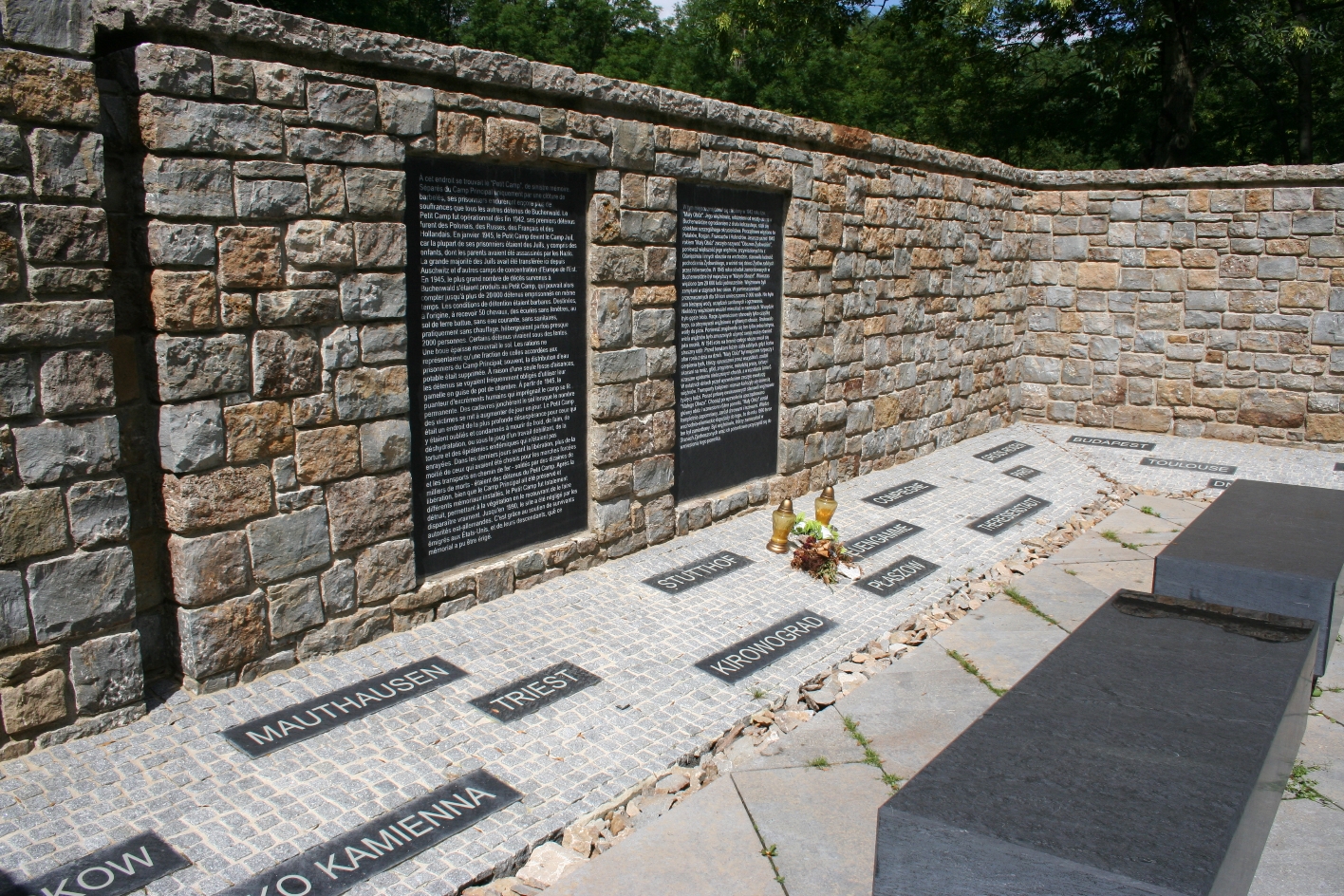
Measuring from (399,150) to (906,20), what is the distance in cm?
1529

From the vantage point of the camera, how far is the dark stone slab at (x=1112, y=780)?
206cm

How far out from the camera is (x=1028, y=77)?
17656 millimetres

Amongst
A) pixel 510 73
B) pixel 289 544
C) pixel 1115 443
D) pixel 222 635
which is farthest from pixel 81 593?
pixel 1115 443

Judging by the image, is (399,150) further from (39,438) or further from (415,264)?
(39,438)

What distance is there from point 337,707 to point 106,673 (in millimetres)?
859

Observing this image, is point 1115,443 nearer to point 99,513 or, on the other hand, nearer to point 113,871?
point 99,513

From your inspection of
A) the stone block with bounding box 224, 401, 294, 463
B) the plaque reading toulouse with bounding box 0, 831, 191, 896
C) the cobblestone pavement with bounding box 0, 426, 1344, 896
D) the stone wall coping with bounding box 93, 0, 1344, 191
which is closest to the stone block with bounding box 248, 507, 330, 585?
the stone block with bounding box 224, 401, 294, 463

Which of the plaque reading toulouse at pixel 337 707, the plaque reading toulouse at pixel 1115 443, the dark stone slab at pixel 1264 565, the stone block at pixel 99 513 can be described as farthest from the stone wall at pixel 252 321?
the plaque reading toulouse at pixel 1115 443

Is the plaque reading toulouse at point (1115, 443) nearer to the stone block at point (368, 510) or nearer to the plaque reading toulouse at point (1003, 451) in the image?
the plaque reading toulouse at point (1003, 451)

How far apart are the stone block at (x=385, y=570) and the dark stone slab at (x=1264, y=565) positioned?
11.4 ft

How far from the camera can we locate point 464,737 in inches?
149

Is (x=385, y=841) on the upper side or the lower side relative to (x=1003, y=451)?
lower

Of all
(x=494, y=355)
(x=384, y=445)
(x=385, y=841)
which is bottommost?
(x=385, y=841)

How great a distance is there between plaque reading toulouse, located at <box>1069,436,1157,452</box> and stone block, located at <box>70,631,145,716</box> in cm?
858
